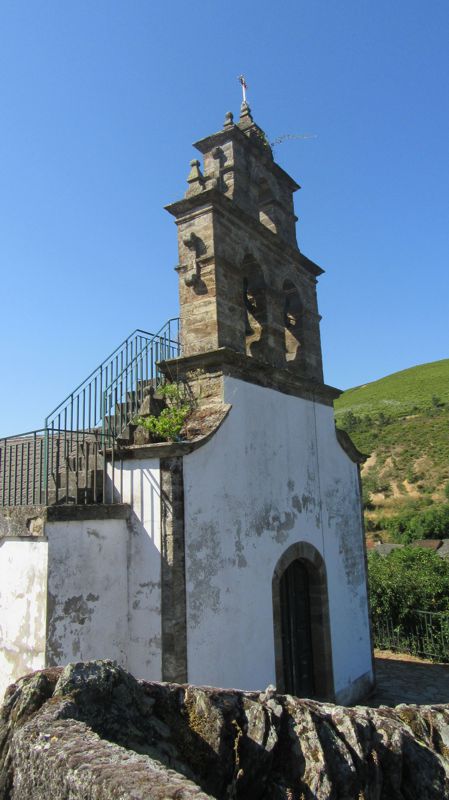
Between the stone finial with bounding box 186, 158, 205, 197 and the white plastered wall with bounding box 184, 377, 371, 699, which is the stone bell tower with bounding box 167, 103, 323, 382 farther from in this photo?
the white plastered wall with bounding box 184, 377, 371, 699

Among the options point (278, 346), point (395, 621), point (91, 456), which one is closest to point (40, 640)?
point (91, 456)

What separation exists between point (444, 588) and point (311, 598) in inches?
237

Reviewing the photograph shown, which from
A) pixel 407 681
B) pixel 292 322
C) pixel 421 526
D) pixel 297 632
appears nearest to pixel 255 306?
pixel 292 322

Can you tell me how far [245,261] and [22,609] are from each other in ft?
19.3

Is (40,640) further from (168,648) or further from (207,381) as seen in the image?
(207,381)

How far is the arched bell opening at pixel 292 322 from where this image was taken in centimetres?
969

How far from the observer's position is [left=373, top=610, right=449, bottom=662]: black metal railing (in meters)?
12.0

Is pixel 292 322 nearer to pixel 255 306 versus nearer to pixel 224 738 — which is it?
pixel 255 306

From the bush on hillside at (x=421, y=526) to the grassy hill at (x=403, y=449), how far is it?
741mm

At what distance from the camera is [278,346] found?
342 inches

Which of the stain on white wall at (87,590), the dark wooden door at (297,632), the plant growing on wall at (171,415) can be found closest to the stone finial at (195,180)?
the plant growing on wall at (171,415)

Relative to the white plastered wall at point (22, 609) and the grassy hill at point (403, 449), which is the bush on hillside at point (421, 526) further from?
the white plastered wall at point (22, 609)

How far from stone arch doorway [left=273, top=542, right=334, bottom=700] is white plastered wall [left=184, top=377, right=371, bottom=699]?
0.24m

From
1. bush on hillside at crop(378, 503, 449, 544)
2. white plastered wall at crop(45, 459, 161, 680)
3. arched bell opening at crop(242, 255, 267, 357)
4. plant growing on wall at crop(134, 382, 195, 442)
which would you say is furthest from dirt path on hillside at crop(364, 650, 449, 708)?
bush on hillside at crop(378, 503, 449, 544)
